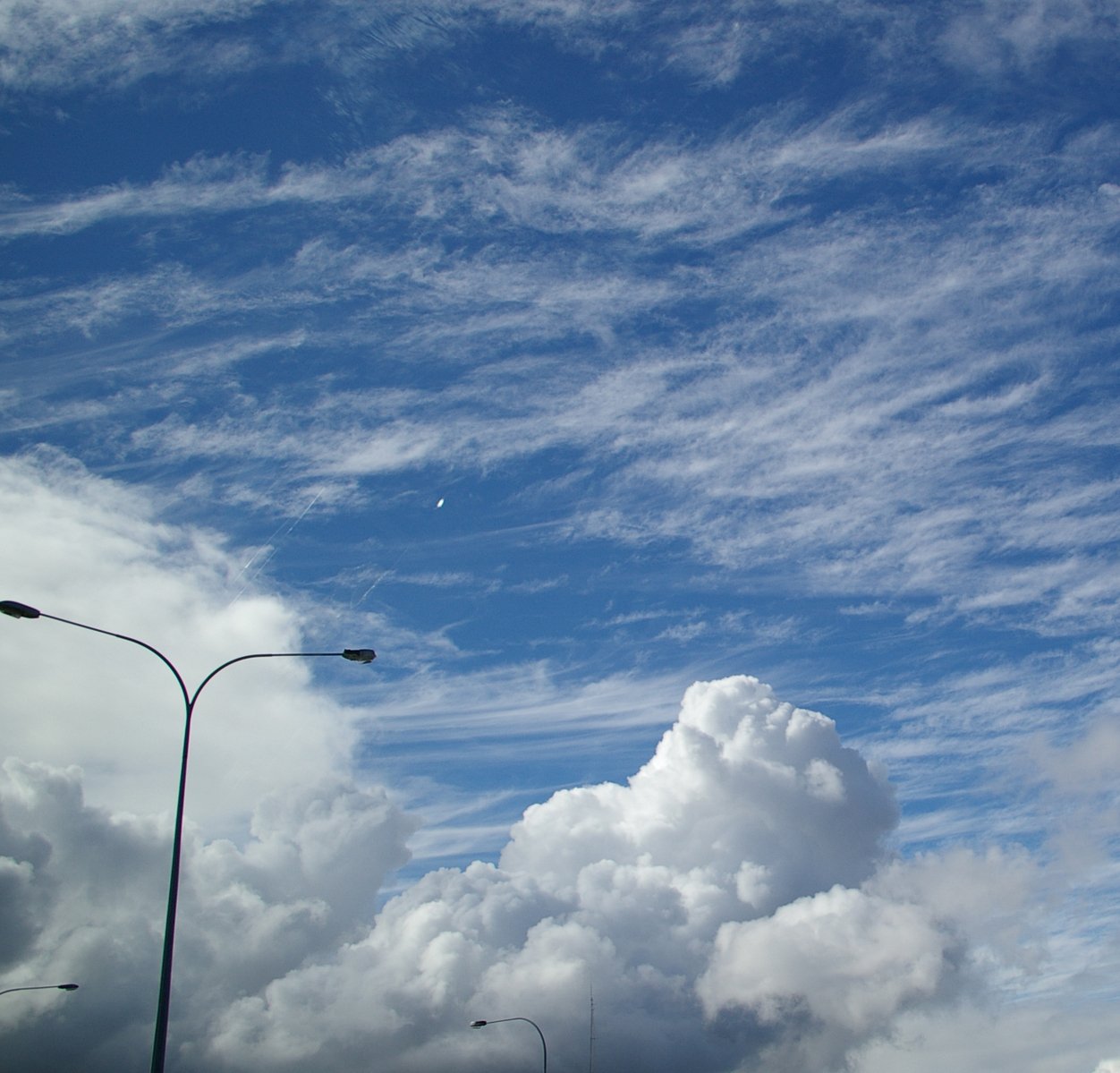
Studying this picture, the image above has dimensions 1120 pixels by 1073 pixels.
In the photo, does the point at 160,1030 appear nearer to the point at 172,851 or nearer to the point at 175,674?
the point at 172,851

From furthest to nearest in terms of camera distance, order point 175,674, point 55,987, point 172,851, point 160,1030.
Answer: point 55,987 → point 175,674 → point 172,851 → point 160,1030

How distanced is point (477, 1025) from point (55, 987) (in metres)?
Answer: 30.0

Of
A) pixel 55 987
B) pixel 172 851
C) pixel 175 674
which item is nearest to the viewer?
pixel 172 851

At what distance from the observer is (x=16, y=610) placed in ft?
86.9

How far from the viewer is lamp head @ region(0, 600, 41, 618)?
26219 mm

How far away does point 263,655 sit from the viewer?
34719 millimetres

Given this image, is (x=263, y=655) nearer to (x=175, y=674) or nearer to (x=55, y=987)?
(x=175, y=674)

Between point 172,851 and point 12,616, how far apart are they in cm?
735

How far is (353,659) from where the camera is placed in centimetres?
3297

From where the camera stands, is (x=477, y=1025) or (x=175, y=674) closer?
(x=175, y=674)

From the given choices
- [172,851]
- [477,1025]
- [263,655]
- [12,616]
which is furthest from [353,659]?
[477,1025]

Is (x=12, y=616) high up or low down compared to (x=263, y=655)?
down

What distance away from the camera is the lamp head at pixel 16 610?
1032 inches

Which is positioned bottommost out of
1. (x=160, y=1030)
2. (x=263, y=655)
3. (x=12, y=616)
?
(x=160, y=1030)
